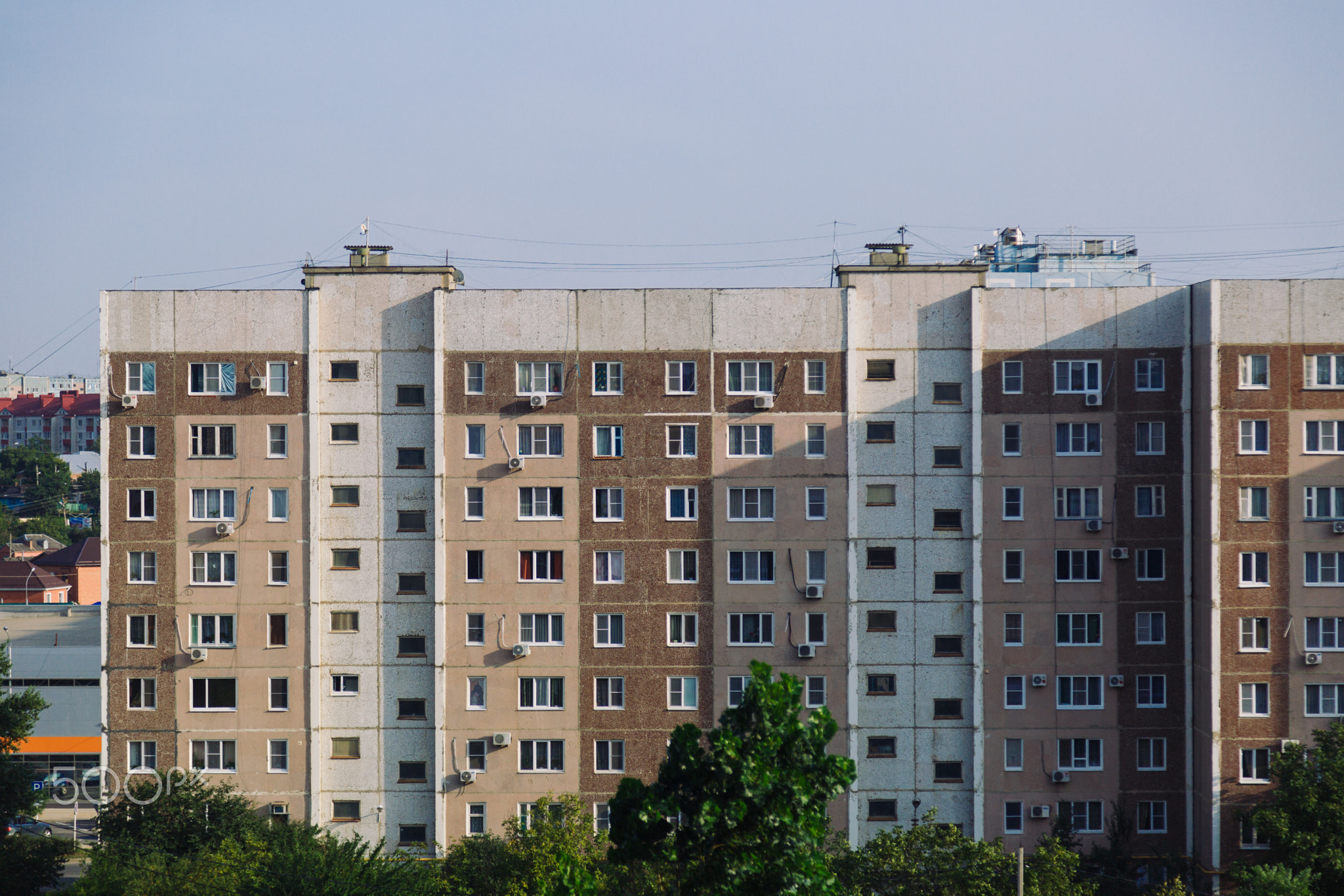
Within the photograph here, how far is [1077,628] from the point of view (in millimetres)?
47844

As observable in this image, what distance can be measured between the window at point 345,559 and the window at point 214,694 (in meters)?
6.56

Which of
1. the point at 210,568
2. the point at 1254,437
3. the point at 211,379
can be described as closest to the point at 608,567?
the point at 210,568

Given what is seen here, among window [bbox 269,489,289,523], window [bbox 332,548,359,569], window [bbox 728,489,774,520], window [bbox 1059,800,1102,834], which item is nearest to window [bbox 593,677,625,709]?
window [bbox 728,489,774,520]

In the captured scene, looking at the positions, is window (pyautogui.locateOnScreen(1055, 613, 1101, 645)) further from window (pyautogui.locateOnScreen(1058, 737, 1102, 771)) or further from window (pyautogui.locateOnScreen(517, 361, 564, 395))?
window (pyautogui.locateOnScreen(517, 361, 564, 395))

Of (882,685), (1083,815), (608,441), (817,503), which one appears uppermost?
(608,441)

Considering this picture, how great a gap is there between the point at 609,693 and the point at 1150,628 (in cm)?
2316

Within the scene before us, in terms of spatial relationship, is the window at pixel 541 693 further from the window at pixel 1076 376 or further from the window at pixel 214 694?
the window at pixel 1076 376

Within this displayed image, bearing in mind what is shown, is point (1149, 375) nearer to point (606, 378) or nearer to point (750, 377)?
point (750, 377)

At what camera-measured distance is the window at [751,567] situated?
4822 centimetres

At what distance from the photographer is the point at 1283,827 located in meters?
41.8

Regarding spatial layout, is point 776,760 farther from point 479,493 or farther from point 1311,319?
point 1311,319

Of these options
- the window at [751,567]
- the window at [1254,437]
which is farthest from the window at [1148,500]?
the window at [751,567]

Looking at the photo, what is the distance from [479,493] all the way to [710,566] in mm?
10428

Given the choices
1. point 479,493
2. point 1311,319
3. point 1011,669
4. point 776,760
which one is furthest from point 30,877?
point 1311,319
